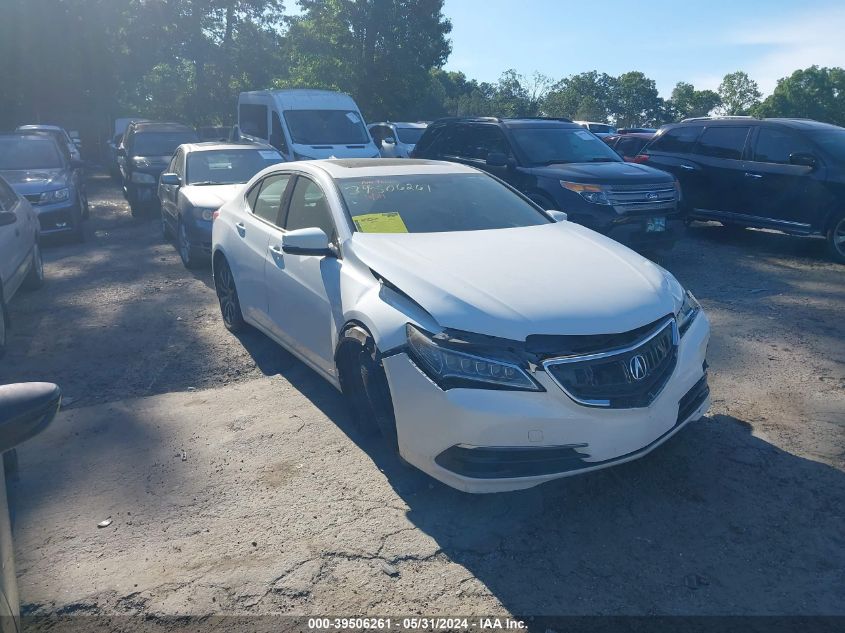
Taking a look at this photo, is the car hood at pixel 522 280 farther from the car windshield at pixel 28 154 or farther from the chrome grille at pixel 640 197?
the car windshield at pixel 28 154

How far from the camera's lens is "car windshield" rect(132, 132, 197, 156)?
16.3 m

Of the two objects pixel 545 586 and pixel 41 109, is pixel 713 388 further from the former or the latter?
pixel 41 109

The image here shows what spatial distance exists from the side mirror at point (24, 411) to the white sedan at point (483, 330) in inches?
70.8

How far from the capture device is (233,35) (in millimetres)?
32750

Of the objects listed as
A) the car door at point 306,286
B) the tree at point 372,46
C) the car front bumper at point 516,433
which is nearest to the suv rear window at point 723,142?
the car door at point 306,286

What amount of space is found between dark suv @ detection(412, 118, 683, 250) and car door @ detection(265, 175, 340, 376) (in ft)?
13.7

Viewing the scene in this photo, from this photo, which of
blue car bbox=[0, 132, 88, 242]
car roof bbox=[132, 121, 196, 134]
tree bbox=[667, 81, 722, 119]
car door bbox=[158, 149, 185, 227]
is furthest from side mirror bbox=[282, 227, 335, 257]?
tree bbox=[667, 81, 722, 119]

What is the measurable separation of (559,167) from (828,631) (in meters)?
6.94

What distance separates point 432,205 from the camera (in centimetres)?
507

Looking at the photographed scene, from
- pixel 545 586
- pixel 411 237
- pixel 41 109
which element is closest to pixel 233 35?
pixel 41 109

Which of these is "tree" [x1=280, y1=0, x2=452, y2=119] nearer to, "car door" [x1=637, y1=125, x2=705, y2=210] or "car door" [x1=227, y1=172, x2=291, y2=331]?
"car door" [x1=637, y1=125, x2=705, y2=210]

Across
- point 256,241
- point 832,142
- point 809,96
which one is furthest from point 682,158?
point 809,96

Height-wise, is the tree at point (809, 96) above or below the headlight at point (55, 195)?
above

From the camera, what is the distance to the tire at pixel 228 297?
6.41 m
